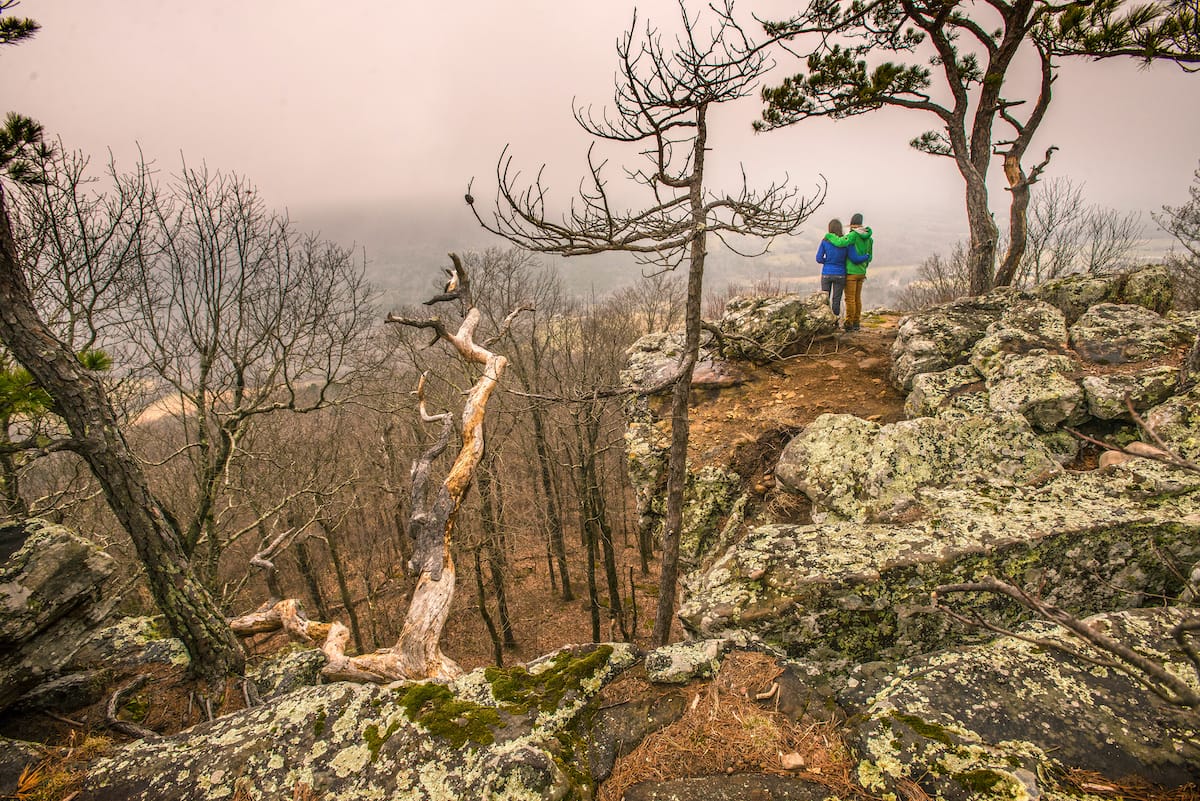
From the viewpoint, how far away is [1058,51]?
24.8 feet

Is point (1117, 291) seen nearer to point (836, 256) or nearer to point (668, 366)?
point (836, 256)

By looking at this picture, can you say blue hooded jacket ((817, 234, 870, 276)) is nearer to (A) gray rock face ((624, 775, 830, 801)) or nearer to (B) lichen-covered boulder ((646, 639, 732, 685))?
(B) lichen-covered boulder ((646, 639, 732, 685))

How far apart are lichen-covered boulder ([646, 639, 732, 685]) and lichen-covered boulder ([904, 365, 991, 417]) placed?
4195 millimetres

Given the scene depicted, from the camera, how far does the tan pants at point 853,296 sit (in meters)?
8.93

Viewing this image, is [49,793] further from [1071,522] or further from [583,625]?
[583,625]

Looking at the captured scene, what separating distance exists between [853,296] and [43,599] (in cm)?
1108

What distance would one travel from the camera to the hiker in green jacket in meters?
8.77

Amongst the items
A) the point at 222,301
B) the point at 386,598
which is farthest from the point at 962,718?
the point at 386,598

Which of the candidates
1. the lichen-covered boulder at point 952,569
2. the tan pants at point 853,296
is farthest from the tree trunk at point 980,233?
the lichen-covered boulder at point 952,569

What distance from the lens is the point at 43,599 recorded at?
12.6 ft

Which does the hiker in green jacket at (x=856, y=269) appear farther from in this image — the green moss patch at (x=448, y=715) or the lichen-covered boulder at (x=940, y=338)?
the green moss patch at (x=448, y=715)

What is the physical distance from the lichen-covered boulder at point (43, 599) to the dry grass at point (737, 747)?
4.65 meters

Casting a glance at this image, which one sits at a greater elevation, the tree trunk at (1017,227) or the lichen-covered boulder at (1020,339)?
the tree trunk at (1017,227)

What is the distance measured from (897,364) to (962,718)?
5563mm
